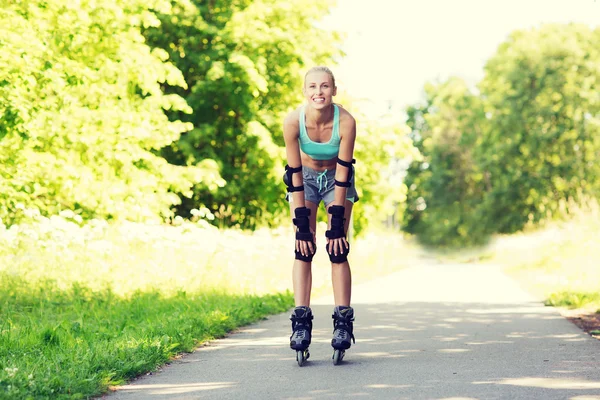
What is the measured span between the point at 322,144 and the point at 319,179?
0.95ft

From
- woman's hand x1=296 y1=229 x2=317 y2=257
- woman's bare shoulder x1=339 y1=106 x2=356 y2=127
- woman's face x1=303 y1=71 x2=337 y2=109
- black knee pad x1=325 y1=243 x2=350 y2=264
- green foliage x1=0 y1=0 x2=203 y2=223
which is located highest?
green foliage x1=0 y1=0 x2=203 y2=223

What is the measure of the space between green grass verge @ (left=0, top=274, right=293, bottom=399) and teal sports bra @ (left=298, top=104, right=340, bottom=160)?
6.18 feet

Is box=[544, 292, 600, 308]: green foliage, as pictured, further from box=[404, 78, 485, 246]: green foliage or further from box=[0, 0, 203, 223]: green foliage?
box=[404, 78, 485, 246]: green foliage

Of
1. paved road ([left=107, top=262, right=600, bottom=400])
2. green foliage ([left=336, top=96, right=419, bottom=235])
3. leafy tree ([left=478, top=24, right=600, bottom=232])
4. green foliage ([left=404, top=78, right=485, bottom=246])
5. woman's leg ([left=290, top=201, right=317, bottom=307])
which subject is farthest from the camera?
green foliage ([left=404, top=78, right=485, bottom=246])

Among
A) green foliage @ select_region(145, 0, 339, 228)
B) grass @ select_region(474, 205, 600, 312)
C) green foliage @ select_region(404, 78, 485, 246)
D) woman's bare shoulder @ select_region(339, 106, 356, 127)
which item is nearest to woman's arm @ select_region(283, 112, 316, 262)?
woman's bare shoulder @ select_region(339, 106, 356, 127)

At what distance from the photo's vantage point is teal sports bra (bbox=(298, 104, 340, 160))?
6.55m

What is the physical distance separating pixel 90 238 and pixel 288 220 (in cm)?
1377

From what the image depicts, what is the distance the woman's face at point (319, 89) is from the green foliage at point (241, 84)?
52.1ft

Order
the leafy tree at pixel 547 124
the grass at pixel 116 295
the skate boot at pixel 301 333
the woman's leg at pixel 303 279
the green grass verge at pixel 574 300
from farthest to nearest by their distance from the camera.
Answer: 1. the leafy tree at pixel 547 124
2. the green grass verge at pixel 574 300
3. the woman's leg at pixel 303 279
4. the skate boot at pixel 301 333
5. the grass at pixel 116 295

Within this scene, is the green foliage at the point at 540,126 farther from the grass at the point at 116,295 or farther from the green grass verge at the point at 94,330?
the green grass verge at the point at 94,330

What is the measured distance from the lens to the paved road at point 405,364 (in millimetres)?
5352

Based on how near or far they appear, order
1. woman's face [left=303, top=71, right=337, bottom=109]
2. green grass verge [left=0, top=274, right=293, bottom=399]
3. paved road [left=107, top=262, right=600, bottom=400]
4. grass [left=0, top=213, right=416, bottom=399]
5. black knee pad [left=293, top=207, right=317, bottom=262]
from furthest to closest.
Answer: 1. black knee pad [left=293, top=207, right=317, bottom=262]
2. woman's face [left=303, top=71, right=337, bottom=109]
3. grass [left=0, top=213, right=416, bottom=399]
4. green grass verge [left=0, top=274, right=293, bottom=399]
5. paved road [left=107, top=262, right=600, bottom=400]

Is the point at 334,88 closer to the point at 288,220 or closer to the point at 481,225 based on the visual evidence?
the point at 288,220

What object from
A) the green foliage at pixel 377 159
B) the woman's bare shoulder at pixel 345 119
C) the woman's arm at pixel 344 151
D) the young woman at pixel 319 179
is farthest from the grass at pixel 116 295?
the green foliage at pixel 377 159
